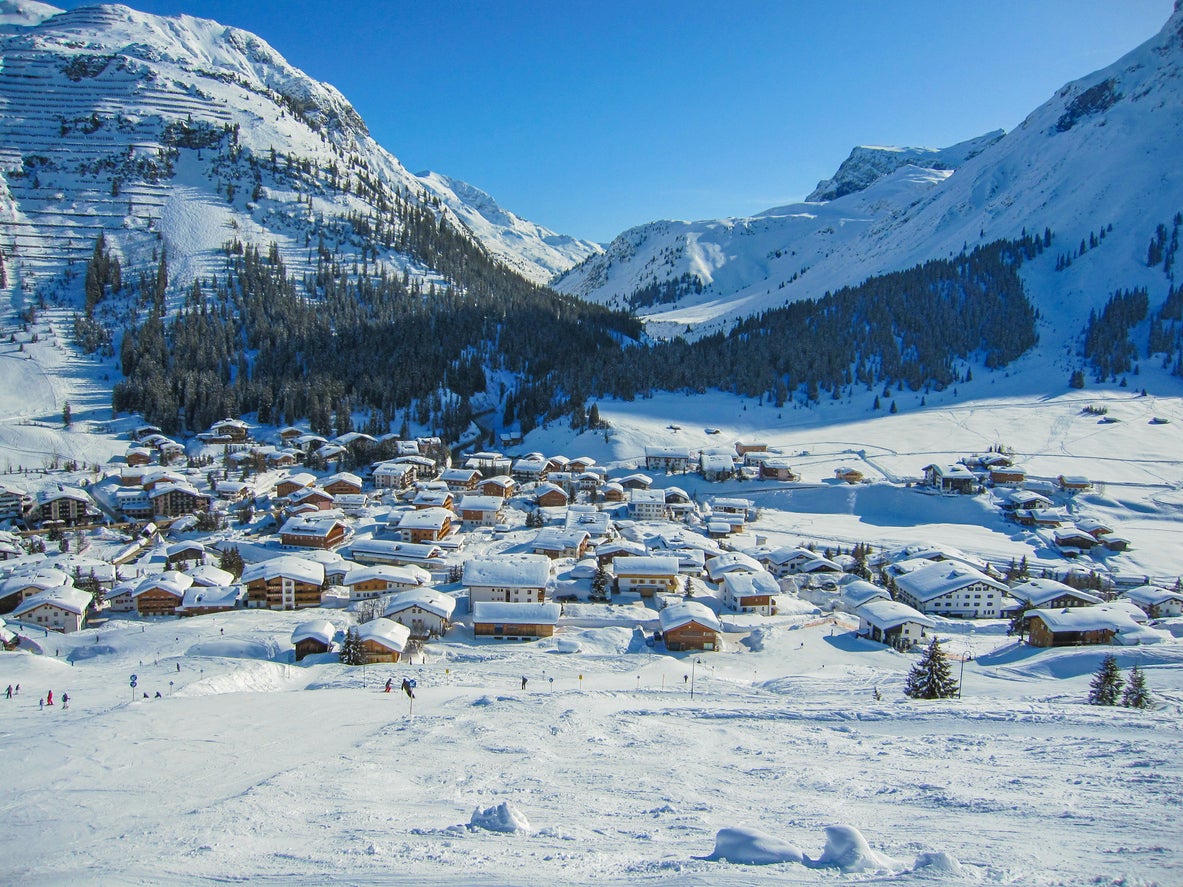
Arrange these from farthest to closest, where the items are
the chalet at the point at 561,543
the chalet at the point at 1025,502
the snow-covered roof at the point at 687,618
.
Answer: the chalet at the point at 1025,502 < the chalet at the point at 561,543 < the snow-covered roof at the point at 687,618

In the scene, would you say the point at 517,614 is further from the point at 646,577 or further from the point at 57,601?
the point at 57,601

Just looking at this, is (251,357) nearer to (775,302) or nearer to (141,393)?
(141,393)

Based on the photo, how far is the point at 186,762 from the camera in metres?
16.2

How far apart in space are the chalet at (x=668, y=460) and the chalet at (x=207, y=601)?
4723cm

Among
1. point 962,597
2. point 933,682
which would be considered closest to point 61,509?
point 933,682

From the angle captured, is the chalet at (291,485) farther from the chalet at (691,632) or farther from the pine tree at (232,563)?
the chalet at (691,632)

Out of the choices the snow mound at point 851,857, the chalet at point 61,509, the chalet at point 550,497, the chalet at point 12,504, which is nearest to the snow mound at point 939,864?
the snow mound at point 851,857

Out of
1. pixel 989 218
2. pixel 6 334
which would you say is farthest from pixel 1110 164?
pixel 6 334

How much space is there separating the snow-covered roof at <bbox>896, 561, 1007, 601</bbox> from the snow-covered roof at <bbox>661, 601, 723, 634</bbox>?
15537 mm

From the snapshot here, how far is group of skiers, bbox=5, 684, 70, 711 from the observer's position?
21953 mm

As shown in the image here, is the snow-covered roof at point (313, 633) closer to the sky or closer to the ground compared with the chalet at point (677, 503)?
closer to the ground

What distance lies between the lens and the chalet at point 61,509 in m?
57.7

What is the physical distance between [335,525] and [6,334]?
243ft

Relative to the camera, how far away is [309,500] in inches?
2454
